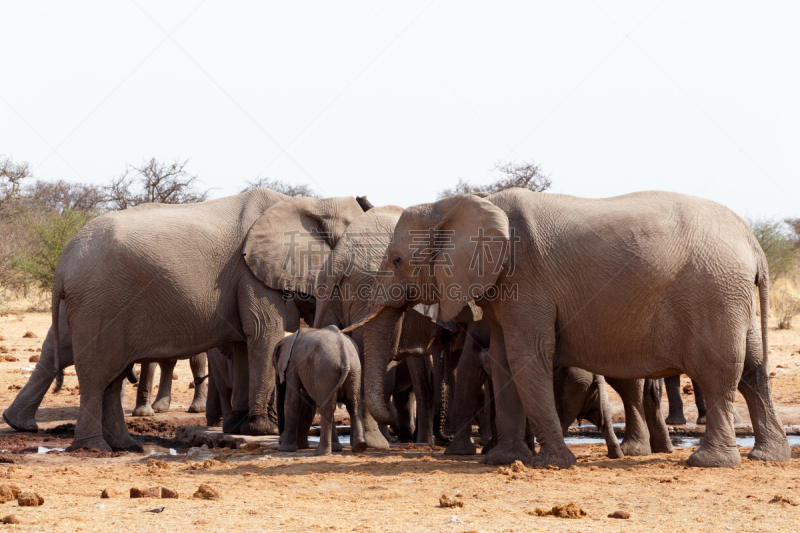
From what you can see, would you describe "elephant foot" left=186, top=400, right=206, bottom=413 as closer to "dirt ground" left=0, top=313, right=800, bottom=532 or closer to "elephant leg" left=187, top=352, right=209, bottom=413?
→ "elephant leg" left=187, top=352, right=209, bottom=413

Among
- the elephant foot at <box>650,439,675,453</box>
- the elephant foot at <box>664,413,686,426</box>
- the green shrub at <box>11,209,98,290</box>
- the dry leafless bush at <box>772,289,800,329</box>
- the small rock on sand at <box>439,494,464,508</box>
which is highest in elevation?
the green shrub at <box>11,209,98,290</box>

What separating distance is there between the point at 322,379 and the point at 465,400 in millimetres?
1437

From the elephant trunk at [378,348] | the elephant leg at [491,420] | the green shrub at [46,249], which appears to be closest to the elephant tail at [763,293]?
the elephant leg at [491,420]

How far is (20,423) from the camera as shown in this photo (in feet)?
36.0

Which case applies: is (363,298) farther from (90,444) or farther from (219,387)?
(90,444)

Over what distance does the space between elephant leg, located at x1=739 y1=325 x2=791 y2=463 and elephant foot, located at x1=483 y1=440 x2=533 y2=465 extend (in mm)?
1927

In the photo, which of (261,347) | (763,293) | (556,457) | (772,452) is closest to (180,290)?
(261,347)

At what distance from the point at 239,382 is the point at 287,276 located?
146 centimetres

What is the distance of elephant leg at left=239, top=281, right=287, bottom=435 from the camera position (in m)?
10.2

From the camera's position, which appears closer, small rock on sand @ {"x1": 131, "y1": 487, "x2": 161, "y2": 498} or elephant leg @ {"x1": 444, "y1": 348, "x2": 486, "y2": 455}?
small rock on sand @ {"x1": 131, "y1": 487, "x2": 161, "y2": 498}

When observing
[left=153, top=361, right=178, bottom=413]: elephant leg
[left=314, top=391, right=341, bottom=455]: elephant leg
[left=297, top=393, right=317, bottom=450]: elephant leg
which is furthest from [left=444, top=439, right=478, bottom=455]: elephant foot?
[left=153, top=361, right=178, bottom=413]: elephant leg

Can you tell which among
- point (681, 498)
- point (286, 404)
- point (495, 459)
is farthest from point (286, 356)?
point (681, 498)

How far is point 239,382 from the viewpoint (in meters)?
10.9

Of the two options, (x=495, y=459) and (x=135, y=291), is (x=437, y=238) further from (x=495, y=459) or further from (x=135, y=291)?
(x=135, y=291)
